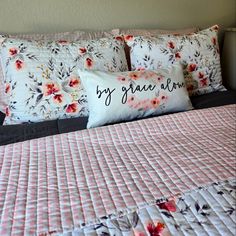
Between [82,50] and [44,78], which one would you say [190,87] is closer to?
[82,50]

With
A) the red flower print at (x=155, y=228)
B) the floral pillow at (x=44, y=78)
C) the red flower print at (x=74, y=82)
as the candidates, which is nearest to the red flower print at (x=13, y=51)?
the floral pillow at (x=44, y=78)

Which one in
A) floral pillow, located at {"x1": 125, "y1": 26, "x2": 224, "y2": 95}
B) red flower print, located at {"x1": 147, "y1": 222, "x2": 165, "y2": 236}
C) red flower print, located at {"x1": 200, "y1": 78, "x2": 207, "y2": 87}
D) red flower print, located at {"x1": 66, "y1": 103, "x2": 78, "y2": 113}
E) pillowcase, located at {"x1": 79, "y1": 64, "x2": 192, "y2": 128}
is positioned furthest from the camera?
red flower print, located at {"x1": 200, "y1": 78, "x2": 207, "y2": 87}

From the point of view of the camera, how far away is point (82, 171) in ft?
2.63

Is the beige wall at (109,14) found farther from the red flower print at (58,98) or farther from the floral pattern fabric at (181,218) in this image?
the floral pattern fabric at (181,218)

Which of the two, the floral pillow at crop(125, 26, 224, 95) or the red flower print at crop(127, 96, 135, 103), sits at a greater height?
the floral pillow at crop(125, 26, 224, 95)

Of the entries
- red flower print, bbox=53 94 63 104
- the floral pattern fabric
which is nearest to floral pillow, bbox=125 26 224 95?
red flower print, bbox=53 94 63 104

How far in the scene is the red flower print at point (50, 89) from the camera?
123 cm

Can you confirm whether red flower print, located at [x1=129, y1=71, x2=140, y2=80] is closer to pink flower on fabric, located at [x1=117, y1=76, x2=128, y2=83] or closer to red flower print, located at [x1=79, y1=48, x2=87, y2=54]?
pink flower on fabric, located at [x1=117, y1=76, x2=128, y2=83]

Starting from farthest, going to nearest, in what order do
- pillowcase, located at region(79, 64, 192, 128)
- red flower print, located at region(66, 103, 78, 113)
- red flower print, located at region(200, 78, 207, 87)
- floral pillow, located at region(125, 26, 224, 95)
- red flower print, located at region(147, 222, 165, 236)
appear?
red flower print, located at region(200, 78, 207, 87) → floral pillow, located at region(125, 26, 224, 95) → red flower print, located at region(66, 103, 78, 113) → pillowcase, located at region(79, 64, 192, 128) → red flower print, located at region(147, 222, 165, 236)

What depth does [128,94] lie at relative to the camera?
1.18m

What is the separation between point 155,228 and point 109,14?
1419 millimetres

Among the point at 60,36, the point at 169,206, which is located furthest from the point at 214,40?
the point at 169,206

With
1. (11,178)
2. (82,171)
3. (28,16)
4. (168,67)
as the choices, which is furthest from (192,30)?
(11,178)

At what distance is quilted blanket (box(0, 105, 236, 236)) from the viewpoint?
1.99 feet
